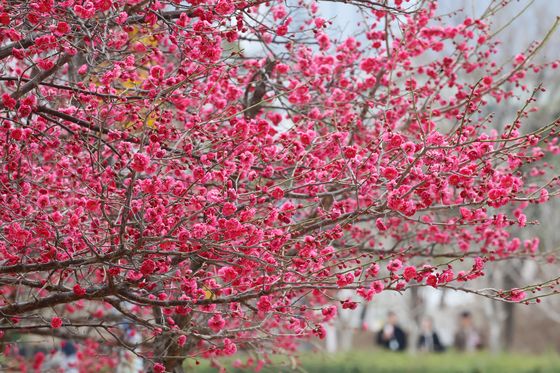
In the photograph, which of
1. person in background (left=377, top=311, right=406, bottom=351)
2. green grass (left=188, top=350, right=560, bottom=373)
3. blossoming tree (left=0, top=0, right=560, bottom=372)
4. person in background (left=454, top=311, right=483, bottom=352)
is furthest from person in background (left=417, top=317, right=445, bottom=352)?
blossoming tree (left=0, top=0, right=560, bottom=372)

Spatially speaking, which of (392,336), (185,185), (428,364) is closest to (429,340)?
(392,336)

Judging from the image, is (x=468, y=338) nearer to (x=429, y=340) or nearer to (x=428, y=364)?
(x=429, y=340)

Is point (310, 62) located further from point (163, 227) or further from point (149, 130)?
point (163, 227)

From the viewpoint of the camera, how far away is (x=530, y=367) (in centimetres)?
1186

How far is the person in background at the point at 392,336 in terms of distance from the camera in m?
15.4

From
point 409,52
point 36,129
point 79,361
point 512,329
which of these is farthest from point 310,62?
point 512,329

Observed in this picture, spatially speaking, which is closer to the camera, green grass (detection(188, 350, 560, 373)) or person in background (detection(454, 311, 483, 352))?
green grass (detection(188, 350, 560, 373))

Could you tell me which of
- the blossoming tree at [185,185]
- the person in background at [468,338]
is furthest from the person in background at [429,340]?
the blossoming tree at [185,185]

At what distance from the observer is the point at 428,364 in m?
12.3

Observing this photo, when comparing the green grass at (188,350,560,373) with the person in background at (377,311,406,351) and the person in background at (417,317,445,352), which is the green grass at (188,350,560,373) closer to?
the person in background at (377,311,406,351)

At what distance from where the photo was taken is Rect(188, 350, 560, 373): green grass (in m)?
11.8

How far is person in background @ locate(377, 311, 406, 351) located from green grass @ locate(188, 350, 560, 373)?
1285mm

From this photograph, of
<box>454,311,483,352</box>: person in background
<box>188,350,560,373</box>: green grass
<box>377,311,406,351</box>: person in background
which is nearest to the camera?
<box>188,350,560,373</box>: green grass

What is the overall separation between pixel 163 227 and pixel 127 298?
1.63 feet
